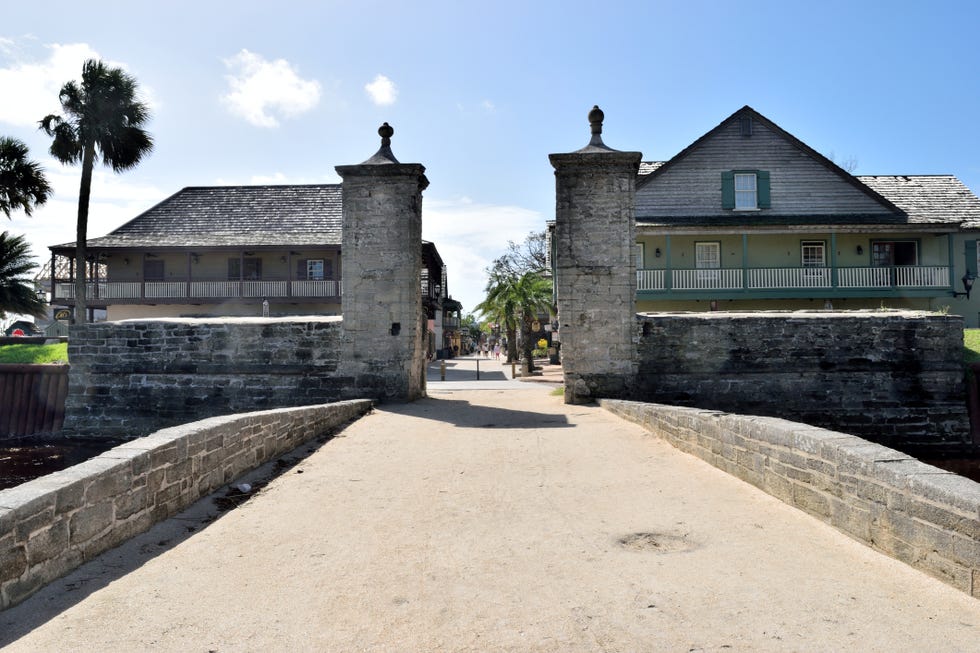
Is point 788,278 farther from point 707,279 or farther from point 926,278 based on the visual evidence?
point 926,278

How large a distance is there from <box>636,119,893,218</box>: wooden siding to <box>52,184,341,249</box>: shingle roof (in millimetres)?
13832

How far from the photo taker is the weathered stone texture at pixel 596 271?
39.5 ft

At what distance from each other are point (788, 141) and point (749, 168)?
1844mm

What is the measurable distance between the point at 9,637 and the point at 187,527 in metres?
1.96

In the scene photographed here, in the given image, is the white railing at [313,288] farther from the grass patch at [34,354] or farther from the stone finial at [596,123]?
the stone finial at [596,123]

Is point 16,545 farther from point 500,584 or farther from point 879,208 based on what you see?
point 879,208

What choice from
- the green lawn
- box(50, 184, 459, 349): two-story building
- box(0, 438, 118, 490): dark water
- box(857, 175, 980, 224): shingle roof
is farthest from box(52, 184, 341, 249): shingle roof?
box(857, 175, 980, 224): shingle roof

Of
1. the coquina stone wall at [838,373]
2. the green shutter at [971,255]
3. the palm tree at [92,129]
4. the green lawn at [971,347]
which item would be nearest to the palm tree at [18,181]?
the palm tree at [92,129]

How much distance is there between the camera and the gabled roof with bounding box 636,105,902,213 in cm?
2327

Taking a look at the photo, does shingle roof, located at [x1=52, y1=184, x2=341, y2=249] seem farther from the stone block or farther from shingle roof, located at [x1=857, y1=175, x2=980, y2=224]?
the stone block

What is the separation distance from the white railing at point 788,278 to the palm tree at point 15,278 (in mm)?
27027

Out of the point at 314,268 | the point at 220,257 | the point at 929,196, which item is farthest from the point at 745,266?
the point at 220,257

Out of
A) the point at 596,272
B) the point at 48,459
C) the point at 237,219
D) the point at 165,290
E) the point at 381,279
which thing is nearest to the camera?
the point at 48,459

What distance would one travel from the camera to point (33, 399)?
14.9 m
